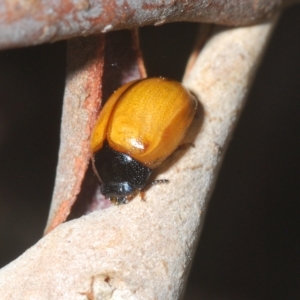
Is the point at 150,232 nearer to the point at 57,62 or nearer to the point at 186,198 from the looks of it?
the point at 186,198

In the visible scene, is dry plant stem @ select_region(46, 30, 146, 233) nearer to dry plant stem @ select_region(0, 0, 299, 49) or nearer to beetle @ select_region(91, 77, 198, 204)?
beetle @ select_region(91, 77, 198, 204)

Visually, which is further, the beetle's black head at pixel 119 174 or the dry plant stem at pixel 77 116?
the beetle's black head at pixel 119 174

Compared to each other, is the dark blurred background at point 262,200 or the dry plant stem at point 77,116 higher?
the dark blurred background at point 262,200

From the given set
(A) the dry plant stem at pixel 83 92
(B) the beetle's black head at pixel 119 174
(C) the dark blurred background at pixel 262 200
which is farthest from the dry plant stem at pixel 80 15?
(C) the dark blurred background at pixel 262 200

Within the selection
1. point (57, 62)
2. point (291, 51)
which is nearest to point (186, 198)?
point (57, 62)

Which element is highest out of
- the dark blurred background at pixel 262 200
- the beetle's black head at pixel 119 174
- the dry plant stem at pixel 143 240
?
the dark blurred background at pixel 262 200

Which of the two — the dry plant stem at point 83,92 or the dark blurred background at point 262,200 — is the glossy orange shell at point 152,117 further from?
the dark blurred background at point 262,200

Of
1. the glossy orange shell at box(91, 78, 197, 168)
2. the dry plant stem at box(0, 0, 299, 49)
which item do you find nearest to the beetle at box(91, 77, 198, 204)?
the glossy orange shell at box(91, 78, 197, 168)

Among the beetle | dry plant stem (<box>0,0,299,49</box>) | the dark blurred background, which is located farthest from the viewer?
the dark blurred background
